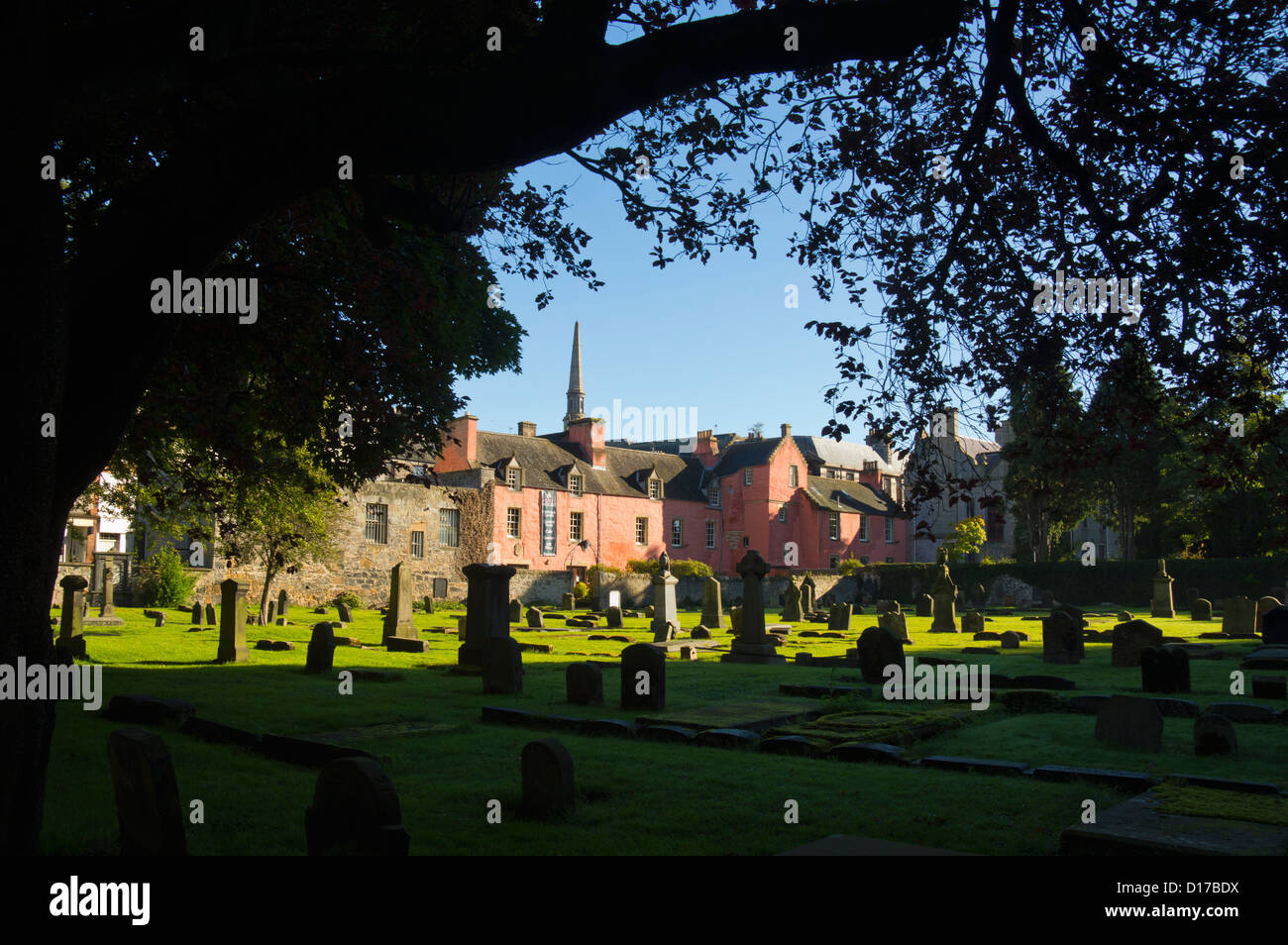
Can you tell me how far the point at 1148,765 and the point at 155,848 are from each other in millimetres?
8171

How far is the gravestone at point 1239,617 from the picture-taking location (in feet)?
82.4

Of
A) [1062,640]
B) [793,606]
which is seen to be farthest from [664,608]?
[793,606]

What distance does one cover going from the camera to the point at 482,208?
10.6 m

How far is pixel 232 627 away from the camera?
17.8 m

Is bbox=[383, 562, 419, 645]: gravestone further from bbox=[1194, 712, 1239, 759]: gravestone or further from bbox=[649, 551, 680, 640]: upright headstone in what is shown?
bbox=[1194, 712, 1239, 759]: gravestone

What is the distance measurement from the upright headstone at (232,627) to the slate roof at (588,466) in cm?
2930

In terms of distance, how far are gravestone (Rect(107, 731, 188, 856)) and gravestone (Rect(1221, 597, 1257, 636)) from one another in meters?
27.2

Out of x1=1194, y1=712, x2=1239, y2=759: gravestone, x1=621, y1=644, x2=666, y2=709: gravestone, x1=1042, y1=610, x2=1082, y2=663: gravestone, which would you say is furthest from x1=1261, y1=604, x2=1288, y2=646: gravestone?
x1=621, y1=644, x2=666, y2=709: gravestone

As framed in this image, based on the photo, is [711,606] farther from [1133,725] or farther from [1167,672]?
[1133,725]

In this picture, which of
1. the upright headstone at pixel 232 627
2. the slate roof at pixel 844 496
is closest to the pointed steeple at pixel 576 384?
the slate roof at pixel 844 496

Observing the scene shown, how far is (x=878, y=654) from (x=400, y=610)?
39.2 ft

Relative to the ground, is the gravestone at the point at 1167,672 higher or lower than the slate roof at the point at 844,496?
lower

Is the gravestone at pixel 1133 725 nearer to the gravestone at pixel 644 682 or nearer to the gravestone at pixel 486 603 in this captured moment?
the gravestone at pixel 644 682
